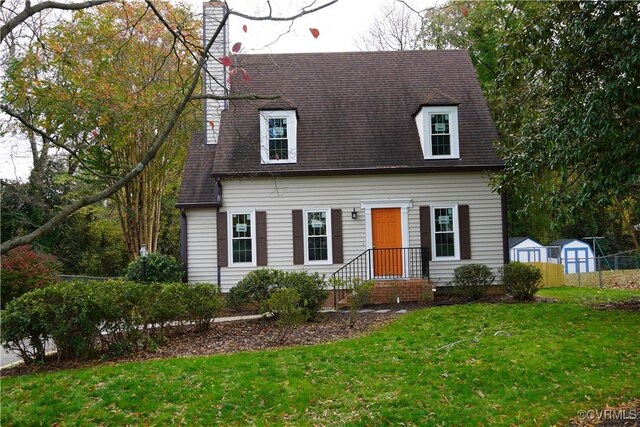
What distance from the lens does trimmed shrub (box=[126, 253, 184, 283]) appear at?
1501 cm

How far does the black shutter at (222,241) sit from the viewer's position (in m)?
15.6

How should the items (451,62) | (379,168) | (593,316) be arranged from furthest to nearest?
(451,62) → (379,168) → (593,316)

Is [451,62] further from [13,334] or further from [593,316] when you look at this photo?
[13,334]

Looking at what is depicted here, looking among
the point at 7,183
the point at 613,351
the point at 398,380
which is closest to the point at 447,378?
the point at 398,380

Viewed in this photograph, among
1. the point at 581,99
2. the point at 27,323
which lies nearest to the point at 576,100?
the point at 581,99

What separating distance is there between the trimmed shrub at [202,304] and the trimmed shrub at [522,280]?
7.20 metres

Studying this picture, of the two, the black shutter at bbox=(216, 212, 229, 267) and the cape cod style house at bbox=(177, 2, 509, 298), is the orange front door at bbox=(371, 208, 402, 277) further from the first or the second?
the black shutter at bbox=(216, 212, 229, 267)

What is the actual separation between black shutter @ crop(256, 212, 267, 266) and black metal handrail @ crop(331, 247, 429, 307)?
2147 millimetres

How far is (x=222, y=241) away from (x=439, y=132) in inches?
279

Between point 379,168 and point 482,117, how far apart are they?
13.3 ft

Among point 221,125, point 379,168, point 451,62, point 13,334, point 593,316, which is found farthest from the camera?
point 451,62

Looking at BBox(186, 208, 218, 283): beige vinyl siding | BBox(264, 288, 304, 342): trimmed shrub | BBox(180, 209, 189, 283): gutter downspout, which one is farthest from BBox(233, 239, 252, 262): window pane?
BBox(264, 288, 304, 342): trimmed shrub

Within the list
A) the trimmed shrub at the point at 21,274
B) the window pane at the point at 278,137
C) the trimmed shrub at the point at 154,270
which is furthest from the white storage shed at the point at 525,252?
the trimmed shrub at the point at 21,274

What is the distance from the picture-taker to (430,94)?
16438 mm
